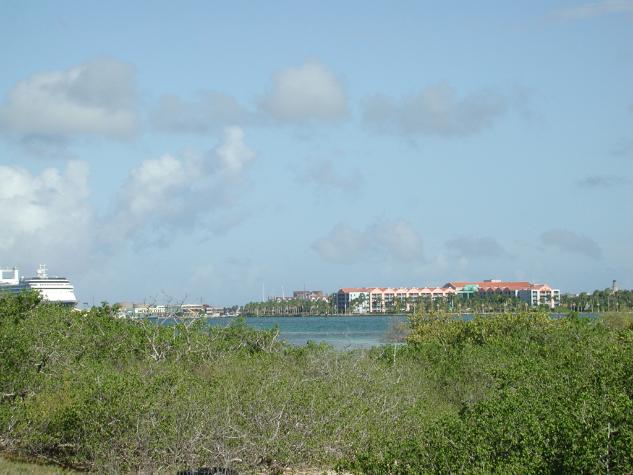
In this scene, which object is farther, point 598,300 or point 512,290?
point 512,290

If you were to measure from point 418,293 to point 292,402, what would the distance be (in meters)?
157

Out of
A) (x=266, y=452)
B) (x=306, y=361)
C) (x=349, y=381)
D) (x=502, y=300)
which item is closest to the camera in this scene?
(x=266, y=452)

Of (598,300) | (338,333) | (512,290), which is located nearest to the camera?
(338,333)

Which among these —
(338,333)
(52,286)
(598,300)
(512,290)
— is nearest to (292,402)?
(338,333)

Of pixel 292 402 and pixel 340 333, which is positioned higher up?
pixel 292 402

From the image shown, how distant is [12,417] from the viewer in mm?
18125

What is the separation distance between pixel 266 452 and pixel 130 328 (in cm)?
1017

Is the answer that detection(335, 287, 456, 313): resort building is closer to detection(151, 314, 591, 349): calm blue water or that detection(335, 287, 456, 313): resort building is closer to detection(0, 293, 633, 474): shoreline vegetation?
detection(151, 314, 591, 349): calm blue water

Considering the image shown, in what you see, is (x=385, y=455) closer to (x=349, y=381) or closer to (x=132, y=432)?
(x=132, y=432)

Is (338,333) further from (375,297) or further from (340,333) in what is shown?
(375,297)

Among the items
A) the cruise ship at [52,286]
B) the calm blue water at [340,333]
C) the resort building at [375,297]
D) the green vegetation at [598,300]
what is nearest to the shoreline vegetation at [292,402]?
the calm blue water at [340,333]

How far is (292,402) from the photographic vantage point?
53.8ft

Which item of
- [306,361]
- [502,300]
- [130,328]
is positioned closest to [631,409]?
[306,361]

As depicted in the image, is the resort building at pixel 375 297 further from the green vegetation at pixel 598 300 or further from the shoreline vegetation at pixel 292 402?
the shoreline vegetation at pixel 292 402
